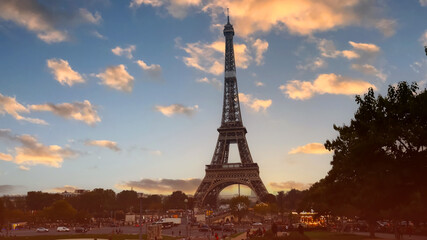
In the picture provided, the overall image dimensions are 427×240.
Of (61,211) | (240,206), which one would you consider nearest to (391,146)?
(61,211)

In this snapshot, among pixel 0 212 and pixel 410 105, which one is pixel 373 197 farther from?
pixel 0 212

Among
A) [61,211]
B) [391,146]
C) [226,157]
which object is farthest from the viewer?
[226,157]

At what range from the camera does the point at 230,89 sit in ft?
520

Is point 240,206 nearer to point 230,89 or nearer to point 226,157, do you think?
point 226,157

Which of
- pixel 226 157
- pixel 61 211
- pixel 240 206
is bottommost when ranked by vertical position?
pixel 61 211

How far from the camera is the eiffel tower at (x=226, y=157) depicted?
14212 centimetres

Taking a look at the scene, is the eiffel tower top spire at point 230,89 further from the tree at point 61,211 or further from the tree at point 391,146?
the tree at point 391,146

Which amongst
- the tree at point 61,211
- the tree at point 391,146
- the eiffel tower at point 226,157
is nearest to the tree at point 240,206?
the eiffel tower at point 226,157

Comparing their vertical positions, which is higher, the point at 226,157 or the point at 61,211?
the point at 226,157

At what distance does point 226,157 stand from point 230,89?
2703 centimetres

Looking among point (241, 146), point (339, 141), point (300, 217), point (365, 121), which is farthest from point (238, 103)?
point (365, 121)

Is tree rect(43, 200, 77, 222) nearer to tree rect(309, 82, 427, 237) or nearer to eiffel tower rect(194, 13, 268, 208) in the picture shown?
eiffel tower rect(194, 13, 268, 208)

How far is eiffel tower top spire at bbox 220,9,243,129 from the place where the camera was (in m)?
155

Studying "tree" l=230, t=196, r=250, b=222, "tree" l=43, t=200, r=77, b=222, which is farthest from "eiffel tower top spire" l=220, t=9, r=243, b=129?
"tree" l=43, t=200, r=77, b=222
